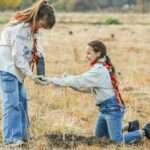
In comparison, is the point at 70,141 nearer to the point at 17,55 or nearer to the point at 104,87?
the point at 104,87

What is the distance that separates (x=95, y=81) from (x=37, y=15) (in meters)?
1.07

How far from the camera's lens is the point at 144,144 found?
9.00m

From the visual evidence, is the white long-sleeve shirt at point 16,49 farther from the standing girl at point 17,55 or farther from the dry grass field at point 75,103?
the dry grass field at point 75,103

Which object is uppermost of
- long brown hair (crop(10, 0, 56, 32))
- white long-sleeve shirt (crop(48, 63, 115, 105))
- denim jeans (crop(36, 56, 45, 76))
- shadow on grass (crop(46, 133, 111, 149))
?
long brown hair (crop(10, 0, 56, 32))

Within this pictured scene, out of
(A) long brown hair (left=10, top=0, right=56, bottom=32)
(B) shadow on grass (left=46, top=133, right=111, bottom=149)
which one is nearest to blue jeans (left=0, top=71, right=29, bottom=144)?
(B) shadow on grass (left=46, top=133, right=111, bottom=149)

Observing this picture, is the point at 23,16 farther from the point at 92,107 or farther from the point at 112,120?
the point at 92,107

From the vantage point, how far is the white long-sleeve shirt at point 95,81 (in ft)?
28.0

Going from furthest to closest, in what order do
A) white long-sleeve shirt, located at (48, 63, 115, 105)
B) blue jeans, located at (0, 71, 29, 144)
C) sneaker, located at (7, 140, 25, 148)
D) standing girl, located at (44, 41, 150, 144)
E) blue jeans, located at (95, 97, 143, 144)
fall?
1. blue jeans, located at (95, 97, 143, 144)
2. standing girl, located at (44, 41, 150, 144)
3. white long-sleeve shirt, located at (48, 63, 115, 105)
4. blue jeans, located at (0, 71, 29, 144)
5. sneaker, located at (7, 140, 25, 148)

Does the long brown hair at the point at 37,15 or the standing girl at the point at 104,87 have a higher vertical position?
the long brown hair at the point at 37,15

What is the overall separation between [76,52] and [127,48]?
2.76 meters

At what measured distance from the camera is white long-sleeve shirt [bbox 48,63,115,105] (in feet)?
28.0

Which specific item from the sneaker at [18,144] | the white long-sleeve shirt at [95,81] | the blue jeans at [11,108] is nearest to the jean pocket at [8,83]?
the blue jeans at [11,108]

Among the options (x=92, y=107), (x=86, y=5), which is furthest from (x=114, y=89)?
(x=86, y=5)

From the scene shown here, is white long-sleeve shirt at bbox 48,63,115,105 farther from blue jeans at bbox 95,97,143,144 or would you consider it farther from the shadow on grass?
the shadow on grass
